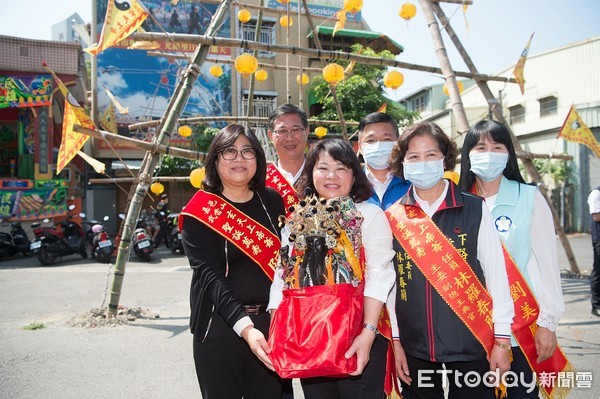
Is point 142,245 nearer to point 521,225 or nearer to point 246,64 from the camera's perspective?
point 246,64

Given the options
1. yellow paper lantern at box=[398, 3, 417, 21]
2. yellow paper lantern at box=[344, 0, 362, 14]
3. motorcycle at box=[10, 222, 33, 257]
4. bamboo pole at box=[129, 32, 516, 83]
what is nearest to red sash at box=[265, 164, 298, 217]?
bamboo pole at box=[129, 32, 516, 83]

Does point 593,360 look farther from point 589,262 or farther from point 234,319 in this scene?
point 589,262

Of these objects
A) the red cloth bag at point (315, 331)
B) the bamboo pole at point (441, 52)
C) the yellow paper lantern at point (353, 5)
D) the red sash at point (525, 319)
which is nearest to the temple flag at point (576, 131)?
the bamboo pole at point (441, 52)

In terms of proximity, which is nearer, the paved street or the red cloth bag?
the red cloth bag

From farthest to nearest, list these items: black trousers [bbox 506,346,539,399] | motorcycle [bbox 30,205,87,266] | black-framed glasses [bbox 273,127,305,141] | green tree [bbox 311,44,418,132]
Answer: green tree [bbox 311,44,418,132], motorcycle [bbox 30,205,87,266], black-framed glasses [bbox 273,127,305,141], black trousers [bbox 506,346,539,399]

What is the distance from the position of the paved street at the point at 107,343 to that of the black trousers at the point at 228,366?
1.47m

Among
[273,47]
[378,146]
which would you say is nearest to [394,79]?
[273,47]

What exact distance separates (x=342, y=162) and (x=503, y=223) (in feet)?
3.04

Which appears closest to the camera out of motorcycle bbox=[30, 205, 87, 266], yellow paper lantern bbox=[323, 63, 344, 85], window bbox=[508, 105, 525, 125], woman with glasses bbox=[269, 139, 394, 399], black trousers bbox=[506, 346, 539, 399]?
woman with glasses bbox=[269, 139, 394, 399]

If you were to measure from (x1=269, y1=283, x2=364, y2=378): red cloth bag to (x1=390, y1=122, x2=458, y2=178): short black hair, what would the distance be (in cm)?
83

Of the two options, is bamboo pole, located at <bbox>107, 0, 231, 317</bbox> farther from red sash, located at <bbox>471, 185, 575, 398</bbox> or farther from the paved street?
red sash, located at <bbox>471, 185, 575, 398</bbox>

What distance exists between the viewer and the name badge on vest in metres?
2.23

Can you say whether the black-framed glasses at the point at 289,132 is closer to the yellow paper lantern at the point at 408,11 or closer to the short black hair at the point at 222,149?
the short black hair at the point at 222,149

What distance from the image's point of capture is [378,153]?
9.18 feet
